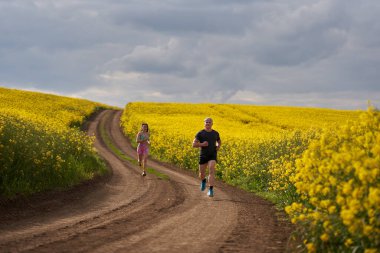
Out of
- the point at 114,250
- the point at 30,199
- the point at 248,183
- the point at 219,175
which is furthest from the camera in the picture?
the point at 219,175

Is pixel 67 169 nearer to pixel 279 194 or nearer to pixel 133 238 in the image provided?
pixel 279 194

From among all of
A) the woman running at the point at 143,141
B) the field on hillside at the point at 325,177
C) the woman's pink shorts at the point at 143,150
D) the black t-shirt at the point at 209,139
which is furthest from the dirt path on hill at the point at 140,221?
the woman's pink shorts at the point at 143,150

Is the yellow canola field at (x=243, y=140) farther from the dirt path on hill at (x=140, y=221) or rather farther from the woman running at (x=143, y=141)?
the woman running at (x=143, y=141)

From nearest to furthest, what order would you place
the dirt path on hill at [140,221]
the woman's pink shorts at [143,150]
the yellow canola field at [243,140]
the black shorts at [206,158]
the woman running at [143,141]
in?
the dirt path on hill at [140,221] → the black shorts at [206,158] → the yellow canola field at [243,140] → the woman running at [143,141] → the woman's pink shorts at [143,150]

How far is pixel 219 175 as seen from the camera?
23.1 meters

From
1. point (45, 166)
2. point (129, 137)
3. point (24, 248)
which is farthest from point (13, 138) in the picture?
point (129, 137)

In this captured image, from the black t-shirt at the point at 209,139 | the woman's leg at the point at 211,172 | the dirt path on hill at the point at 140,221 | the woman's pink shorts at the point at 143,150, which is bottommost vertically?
the dirt path on hill at the point at 140,221

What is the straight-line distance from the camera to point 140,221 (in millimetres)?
10398

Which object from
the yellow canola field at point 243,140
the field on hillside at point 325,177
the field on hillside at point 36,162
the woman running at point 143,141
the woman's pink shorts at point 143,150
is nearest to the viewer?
the field on hillside at point 325,177

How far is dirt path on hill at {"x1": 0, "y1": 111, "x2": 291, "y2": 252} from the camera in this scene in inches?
323

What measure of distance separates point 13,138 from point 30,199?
2344 millimetres

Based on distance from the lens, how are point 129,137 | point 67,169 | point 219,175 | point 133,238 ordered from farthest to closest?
1. point 129,137
2. point 219,175
3. point 67,169
4. point 133,238

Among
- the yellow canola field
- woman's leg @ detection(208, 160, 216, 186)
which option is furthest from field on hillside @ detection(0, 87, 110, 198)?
the yellow canola field

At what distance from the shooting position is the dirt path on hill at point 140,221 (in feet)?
26.9
